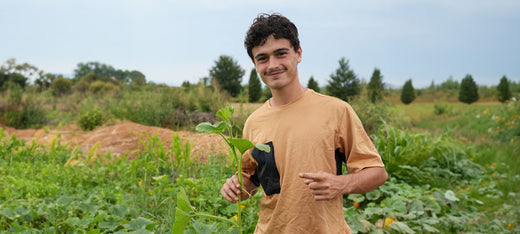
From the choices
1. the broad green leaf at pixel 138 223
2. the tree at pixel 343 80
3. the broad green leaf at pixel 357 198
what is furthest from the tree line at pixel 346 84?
the broad green leaf at pixel 138 223

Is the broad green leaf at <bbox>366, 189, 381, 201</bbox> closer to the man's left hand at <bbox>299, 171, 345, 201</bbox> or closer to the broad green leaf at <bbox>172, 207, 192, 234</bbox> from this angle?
the man's left hand at <bbox>299, 171, 345, 201</bbox>

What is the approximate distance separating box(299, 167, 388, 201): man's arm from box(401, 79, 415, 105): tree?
885 inches

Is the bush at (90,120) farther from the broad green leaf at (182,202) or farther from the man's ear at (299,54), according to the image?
the broad green leaf at (182,202)

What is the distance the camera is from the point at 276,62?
4.09 feet

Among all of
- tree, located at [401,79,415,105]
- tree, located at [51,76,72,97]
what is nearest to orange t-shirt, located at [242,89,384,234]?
tree, located at [401,79,415,105]

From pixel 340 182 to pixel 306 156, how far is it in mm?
158

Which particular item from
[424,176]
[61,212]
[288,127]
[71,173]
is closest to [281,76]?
[288,127]

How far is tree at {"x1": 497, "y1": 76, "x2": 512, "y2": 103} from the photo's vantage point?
54.5ft

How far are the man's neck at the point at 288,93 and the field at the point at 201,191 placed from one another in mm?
479

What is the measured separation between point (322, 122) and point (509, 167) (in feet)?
17.4

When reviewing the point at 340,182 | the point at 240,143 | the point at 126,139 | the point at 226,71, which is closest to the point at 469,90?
the point at 226,71

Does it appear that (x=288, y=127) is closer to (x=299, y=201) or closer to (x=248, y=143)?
(x=299, y=201)

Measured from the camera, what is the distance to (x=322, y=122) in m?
1.22

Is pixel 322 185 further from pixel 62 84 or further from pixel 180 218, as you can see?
pixel 62 84
